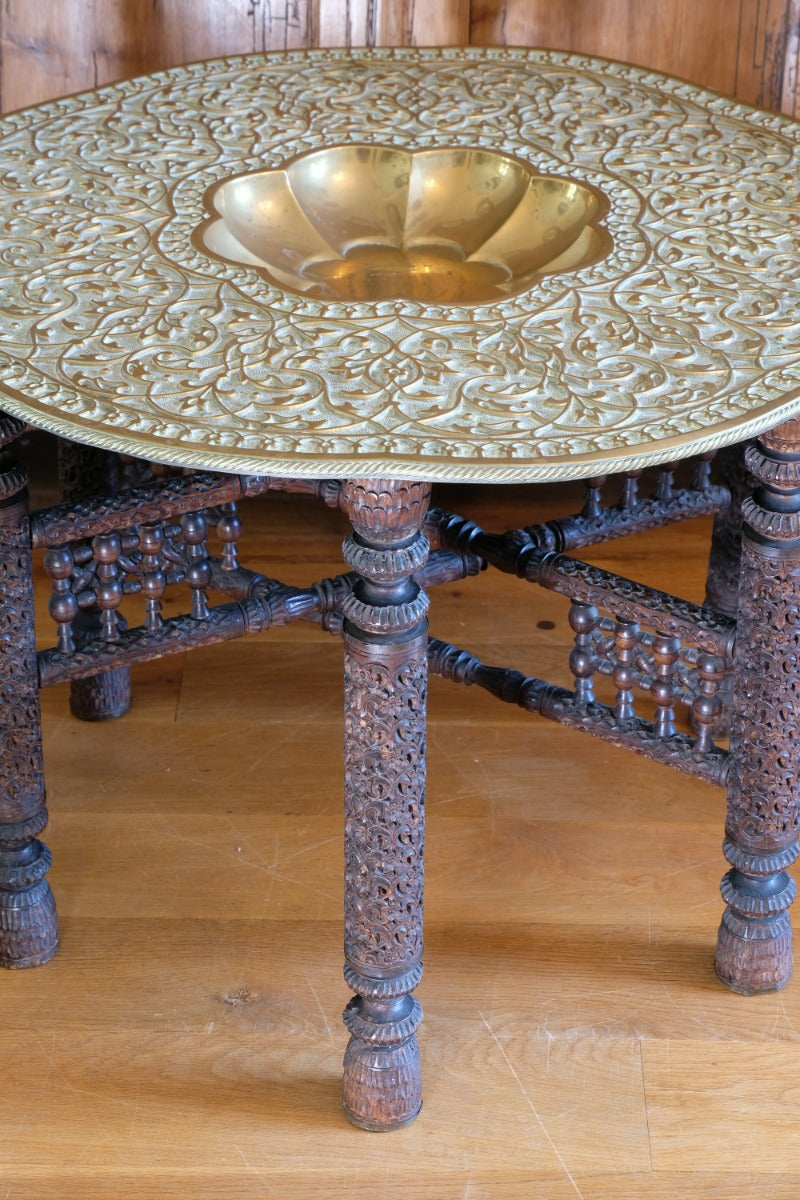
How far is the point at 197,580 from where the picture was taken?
1.50 metres

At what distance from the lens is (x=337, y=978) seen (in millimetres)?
1514

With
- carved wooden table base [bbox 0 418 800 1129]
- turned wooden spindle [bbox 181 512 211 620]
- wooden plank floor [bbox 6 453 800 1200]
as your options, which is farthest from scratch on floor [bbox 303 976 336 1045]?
turned wooden spindle [bbox 181 512 211 620]

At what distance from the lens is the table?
1.15 metres

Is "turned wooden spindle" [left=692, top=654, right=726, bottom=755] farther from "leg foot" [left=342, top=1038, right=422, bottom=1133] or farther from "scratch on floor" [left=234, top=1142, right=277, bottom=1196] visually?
"scratch on floor" [left=234, top=1142, right=277, bottom=1196]

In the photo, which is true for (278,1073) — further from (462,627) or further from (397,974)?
(462,627)

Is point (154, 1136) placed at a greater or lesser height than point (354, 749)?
lesser

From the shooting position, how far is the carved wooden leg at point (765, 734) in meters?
1.31

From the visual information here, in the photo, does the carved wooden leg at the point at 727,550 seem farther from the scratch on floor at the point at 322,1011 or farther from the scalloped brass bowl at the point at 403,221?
the scratch on floor at the point at 322,1011

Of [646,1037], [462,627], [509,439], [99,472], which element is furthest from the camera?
[462,627]

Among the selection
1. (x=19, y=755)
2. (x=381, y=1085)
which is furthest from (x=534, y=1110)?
(x=19, y=755)

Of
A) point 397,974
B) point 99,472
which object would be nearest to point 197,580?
point 99,472

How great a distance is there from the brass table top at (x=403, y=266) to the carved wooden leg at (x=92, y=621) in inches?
12.9

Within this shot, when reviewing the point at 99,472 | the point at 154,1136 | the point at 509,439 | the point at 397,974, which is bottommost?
the point at 154,1136

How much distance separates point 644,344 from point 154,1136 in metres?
0.78
